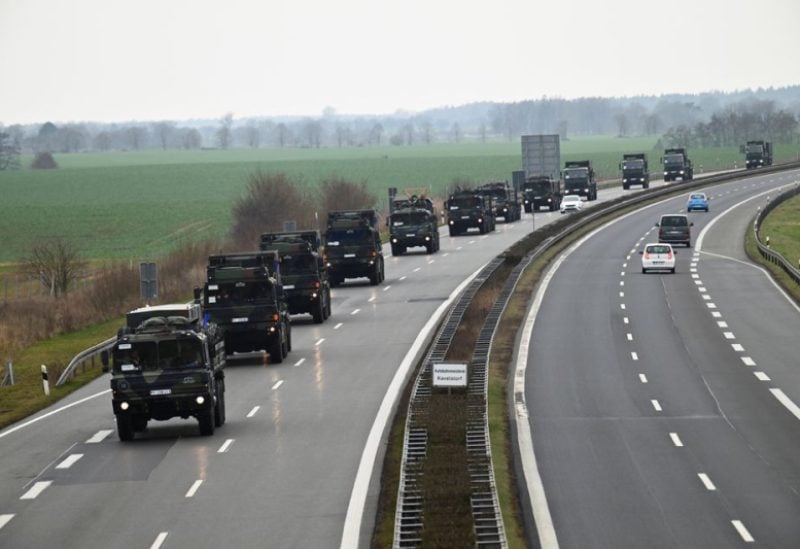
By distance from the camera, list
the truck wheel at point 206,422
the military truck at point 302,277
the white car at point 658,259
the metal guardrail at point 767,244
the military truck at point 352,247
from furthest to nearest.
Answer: the white car at point 658,259
the metal guardrail at point 767,244
the military truck at point 352,247
the military truck at point 302,277
the truck wheel at point 206,422

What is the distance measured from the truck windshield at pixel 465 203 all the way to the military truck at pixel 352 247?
28.6 m

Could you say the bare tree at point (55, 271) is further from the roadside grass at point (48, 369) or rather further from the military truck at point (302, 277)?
the military truck at point (302, 277)

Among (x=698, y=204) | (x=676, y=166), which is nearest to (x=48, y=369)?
(x=698, y=204)

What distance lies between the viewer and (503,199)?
108m

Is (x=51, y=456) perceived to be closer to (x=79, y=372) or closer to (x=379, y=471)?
(x=379, y=471)

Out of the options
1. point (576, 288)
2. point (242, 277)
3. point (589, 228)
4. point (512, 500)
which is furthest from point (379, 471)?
point (589, 228)

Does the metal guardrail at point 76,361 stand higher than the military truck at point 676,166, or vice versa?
the metal guardrail at point 76,361

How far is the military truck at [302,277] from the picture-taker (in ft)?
173

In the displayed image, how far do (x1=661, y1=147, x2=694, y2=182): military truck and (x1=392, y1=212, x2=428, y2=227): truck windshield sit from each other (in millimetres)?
70609

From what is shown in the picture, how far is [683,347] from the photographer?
1817 inches

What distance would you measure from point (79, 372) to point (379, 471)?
2012 cm

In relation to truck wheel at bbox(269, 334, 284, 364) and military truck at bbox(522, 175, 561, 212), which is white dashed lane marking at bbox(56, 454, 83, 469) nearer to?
truck wheel at bbox(269, 334, 284, 364)

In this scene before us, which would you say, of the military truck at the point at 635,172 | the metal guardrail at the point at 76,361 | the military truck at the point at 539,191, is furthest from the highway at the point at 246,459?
the military truck at the point at 635,172

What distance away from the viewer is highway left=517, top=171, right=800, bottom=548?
2397 cm
